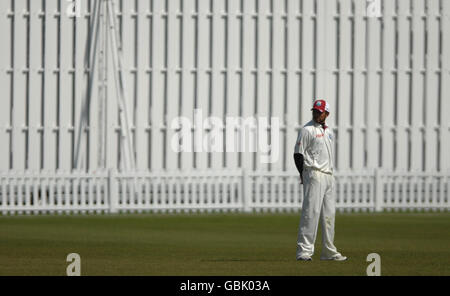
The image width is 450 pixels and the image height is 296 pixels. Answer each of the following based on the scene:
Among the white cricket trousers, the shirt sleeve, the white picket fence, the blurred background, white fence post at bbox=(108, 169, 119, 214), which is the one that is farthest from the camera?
the blurred background

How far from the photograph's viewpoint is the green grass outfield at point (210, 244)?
41.5ft

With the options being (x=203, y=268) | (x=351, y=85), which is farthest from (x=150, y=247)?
(x=351, y=85)

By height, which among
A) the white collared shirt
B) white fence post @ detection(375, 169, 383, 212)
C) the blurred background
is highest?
the blurred background

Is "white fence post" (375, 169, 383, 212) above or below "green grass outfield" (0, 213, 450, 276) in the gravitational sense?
above

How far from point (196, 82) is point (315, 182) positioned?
50.4 feet

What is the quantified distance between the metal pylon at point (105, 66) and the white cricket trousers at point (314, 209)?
1486cm

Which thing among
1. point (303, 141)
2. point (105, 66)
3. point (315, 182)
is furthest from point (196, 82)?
point (315, 182)

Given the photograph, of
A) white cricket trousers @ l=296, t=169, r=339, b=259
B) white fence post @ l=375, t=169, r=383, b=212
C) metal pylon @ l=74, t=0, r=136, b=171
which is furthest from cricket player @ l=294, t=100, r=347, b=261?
metal pylon @ l=74, t=0, r=136, b=171

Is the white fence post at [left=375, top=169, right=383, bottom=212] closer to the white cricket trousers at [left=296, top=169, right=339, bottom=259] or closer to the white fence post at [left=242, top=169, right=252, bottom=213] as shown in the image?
the white fence post at [left=242, top=169, right=252, bottom=213]

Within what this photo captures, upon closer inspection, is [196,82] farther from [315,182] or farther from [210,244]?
[315,182]

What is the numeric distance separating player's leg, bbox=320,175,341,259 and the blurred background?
13696mm

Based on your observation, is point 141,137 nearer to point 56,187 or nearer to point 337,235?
point 56,187

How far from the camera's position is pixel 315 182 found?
13.3 m

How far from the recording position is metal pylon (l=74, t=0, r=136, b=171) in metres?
28.0
